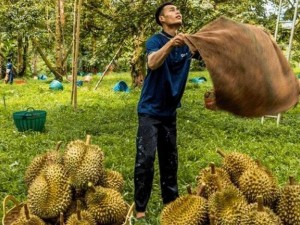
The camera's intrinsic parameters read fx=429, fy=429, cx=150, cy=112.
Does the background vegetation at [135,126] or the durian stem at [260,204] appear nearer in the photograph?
the durian stem at [260,204]

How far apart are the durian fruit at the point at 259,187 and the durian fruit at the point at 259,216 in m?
0.13

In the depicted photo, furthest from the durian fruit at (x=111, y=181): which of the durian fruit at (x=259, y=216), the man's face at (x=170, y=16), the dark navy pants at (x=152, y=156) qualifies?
the man's face at (x=170, y=16)

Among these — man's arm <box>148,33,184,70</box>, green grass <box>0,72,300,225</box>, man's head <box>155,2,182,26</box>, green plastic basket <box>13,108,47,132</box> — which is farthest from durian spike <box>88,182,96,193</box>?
green plastic basket <box>13,108,47,132</box>

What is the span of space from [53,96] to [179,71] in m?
9.14

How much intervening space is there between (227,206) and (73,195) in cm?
81

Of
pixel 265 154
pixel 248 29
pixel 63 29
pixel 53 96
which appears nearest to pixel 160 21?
pixel 248 29

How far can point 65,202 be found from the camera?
6.95ft

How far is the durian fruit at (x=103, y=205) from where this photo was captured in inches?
84.0

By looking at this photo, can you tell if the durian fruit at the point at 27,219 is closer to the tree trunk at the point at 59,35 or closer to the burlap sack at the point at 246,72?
the burlap sack at the point at 246,72

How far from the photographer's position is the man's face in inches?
128

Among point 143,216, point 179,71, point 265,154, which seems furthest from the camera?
point 265,154

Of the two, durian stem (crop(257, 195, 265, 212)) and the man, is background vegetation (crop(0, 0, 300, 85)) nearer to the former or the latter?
the man

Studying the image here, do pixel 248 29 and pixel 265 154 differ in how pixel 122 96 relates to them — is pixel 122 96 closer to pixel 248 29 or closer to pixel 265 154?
pixel 265 154

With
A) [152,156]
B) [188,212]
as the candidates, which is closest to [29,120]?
[152,156]
